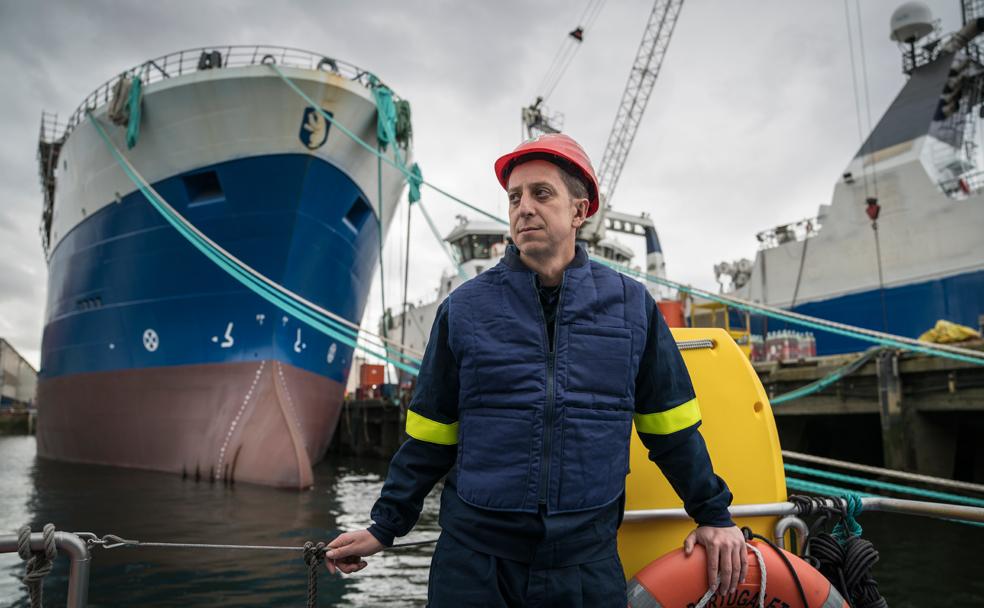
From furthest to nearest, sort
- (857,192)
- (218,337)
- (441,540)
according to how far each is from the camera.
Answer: (857,192) < (218,337) < (441,540)

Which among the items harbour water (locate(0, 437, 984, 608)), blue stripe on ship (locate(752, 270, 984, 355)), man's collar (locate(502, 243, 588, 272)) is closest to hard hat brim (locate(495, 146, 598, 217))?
man's collar (locate(502, 243, 588, 272))

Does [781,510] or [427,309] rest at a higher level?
[427,309]

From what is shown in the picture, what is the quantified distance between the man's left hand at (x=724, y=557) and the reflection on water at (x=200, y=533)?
1.26m

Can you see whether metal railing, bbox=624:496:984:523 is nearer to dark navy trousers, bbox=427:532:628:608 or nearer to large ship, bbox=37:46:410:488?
dark navy trousers, bbox=427:532:628:608

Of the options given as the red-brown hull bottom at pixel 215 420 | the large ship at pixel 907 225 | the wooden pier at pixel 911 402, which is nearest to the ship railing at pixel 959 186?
the large ship at pixel 907 225

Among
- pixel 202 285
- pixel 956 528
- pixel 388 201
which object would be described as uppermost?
pixel 388 201

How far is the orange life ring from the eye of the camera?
167 centimetres

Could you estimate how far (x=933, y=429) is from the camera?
8961mm

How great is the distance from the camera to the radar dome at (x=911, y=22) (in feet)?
60.6

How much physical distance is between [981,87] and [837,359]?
1386 centimetres

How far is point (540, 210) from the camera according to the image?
5.53 ft

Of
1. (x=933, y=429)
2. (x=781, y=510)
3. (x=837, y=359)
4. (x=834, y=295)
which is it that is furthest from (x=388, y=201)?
(x=834, y=295)

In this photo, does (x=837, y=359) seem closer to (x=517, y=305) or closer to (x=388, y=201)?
(x=388, y=201)

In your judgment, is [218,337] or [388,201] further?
[388,201]
